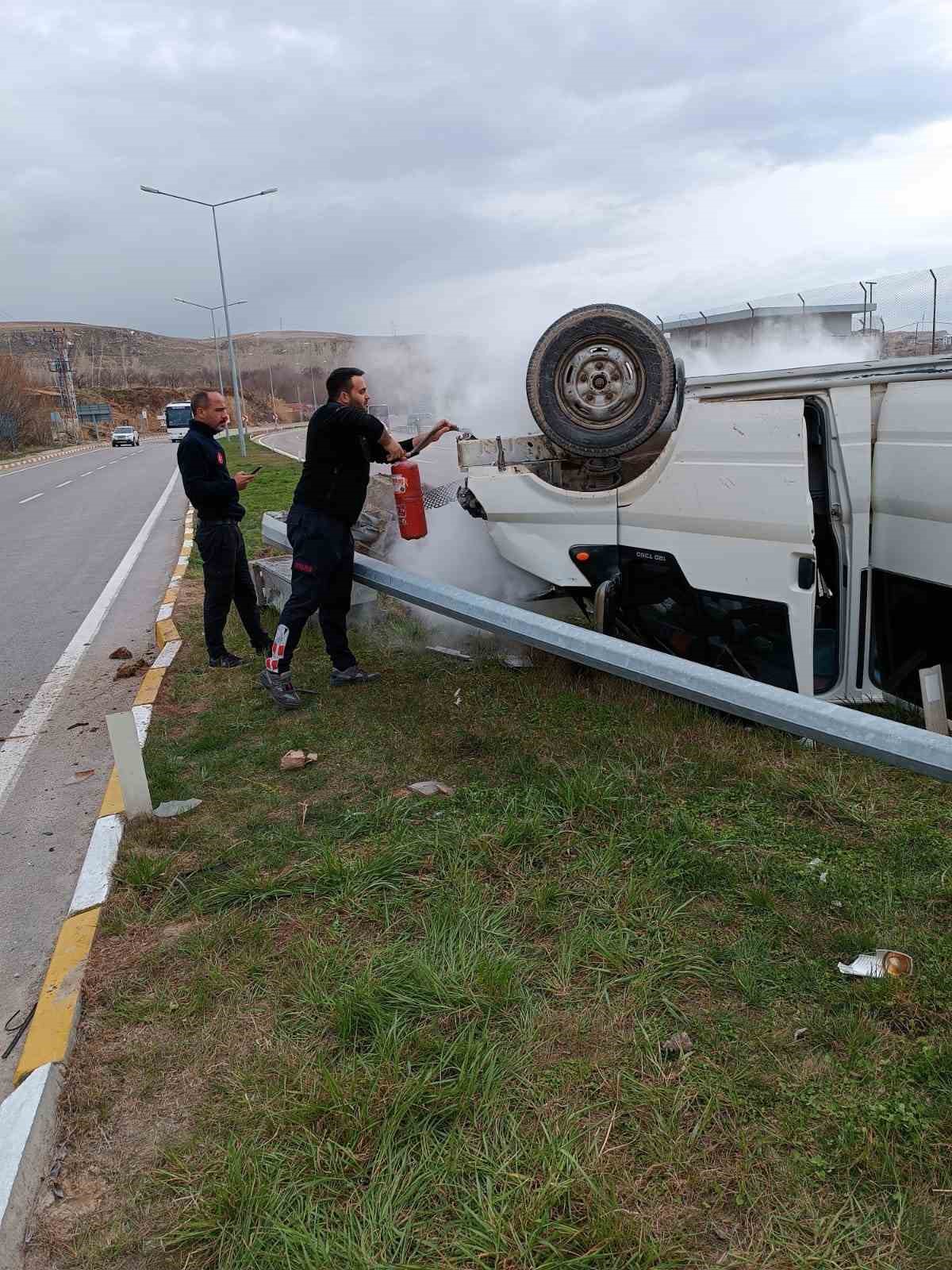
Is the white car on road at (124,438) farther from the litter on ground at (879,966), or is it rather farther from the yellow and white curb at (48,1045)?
the litter on ground at (879,966)

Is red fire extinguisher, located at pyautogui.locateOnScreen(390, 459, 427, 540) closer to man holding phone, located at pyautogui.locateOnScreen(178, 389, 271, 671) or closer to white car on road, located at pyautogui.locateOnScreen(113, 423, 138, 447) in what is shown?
→ man holding phone, located at pyautogui.locateOnScreen(178, 389, 271, 671)

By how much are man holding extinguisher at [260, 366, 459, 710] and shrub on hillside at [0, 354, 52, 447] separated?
47.9 m

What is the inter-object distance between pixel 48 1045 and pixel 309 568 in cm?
285

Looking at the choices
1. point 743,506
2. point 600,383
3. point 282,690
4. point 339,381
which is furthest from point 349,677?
point 743,506

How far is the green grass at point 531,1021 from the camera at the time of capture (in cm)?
190

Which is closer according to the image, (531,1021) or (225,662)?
(531,1021)

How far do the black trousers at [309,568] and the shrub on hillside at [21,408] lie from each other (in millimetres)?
47937

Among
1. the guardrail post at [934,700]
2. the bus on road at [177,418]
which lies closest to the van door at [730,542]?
the guardrail post at [934,700]

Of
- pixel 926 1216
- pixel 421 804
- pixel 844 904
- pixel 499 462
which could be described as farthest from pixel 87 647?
pixel 926 1216

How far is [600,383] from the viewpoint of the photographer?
4625mm

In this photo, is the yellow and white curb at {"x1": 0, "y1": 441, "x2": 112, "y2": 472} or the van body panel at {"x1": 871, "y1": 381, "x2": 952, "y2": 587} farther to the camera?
the yellow and white curb at {"x1": 0, "y1": 441, "x2": 112, "y2": 472}

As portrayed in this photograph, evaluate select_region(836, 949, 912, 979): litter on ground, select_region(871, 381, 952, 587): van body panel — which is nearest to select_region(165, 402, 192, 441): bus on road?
select_region(871, 381, 952, 587): van body panel

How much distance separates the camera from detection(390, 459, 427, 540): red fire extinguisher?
5074 millimetres

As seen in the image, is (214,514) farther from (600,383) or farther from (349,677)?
(600,383)
